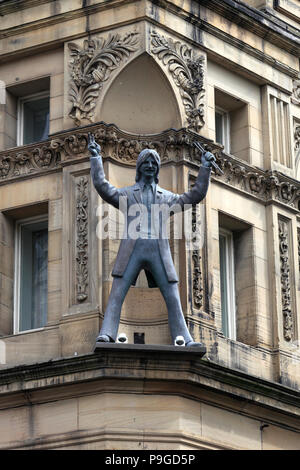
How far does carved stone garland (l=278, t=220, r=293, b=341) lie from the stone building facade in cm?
4

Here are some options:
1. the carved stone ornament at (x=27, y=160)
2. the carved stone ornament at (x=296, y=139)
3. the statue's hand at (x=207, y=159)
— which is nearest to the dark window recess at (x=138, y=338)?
the statue's hand at (x=207, y=159)

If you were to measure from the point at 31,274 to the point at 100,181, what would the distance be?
3458 mm

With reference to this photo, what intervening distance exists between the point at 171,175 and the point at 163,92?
5.65 feet

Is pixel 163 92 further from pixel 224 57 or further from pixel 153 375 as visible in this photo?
pixel 153 375

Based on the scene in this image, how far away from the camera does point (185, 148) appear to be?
34031mm

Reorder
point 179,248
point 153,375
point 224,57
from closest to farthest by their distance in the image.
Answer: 1. point 153,375
2. point 179,248
3. point 224,57

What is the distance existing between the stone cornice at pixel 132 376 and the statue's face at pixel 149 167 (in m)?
3.31

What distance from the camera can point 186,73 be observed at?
34.7 meters

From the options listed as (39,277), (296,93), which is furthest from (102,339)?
(296,93)

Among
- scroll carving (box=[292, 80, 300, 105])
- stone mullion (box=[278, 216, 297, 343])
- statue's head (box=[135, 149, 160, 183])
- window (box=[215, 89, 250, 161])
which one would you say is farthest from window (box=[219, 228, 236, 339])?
scroll carving (box=[292, 80, 300, 105])

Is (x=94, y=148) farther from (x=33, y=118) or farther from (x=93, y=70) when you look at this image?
(x=33, y=118)

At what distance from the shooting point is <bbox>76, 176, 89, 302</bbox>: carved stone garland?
108 ft

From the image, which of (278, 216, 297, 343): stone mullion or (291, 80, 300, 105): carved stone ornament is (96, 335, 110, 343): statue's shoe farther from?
(291, 80, 300, 105): carved stone ornament
